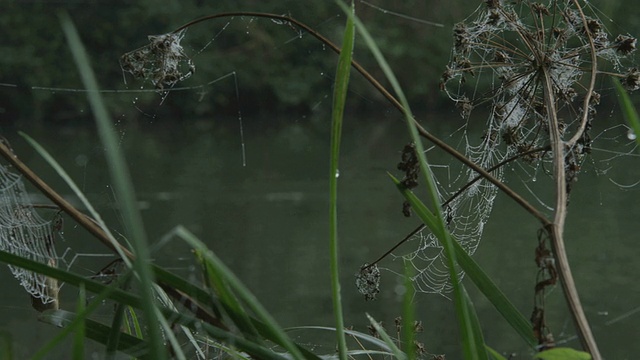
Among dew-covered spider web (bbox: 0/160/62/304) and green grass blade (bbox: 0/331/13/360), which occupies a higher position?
dew-covered spider web (bbox: 0/160/62/304)

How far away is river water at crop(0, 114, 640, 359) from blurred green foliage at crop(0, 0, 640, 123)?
→ 2.29 meters

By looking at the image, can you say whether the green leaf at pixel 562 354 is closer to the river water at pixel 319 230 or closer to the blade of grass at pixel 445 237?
the blade of grass at pixel 445 237

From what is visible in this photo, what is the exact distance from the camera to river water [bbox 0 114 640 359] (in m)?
4.95

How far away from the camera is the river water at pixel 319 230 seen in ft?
16.2

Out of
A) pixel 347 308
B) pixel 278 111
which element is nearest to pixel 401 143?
pixel 278 111

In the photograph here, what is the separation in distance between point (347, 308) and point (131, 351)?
4.69 m

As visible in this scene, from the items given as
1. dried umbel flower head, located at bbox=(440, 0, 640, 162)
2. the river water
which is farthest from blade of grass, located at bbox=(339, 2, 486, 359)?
the river water

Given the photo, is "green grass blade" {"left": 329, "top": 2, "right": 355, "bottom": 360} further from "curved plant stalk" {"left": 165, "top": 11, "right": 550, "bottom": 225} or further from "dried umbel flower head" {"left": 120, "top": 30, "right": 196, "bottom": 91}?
"dried umbel flower head" {"left": 120, "top": 30, "right": 196, "bottom": 91}

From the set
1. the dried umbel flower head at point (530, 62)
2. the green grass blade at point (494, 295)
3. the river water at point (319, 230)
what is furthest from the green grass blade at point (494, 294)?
the river water at point (319, 230)

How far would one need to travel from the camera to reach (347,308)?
5371mm

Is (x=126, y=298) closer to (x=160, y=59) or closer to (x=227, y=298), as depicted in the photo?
(x=227, y=298)

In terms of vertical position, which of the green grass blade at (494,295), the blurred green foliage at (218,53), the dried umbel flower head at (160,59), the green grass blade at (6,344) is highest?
the blurred green foliage at (218,53)

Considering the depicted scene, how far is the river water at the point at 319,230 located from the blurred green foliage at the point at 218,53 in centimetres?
229

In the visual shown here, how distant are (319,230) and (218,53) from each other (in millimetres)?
8436
